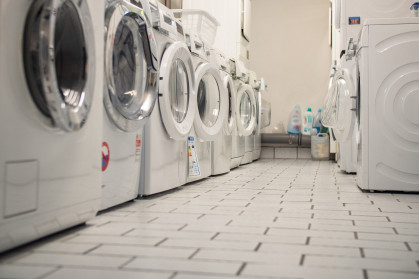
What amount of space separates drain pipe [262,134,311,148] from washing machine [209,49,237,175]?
7.02ft

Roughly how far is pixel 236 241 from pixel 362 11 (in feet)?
10.7

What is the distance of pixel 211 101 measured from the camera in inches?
143

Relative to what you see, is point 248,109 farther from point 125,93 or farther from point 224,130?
point 125,93

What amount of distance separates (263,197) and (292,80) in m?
4.33

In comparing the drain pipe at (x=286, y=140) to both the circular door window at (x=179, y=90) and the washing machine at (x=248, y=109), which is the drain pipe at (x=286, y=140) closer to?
the washing machine at (x=248, y=109)

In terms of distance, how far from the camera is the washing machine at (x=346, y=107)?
10.2ft

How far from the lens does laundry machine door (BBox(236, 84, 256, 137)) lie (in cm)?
456

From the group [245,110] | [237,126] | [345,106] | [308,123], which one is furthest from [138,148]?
[308,123]

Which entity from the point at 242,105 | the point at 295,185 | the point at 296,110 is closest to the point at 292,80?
the point at 296,110

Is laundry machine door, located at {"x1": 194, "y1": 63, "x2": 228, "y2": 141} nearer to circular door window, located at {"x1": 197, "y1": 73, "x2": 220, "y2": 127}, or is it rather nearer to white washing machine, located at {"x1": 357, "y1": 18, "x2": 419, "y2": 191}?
circular door window, located at {"x1": 197, "y1": 73, "x2": 220, "y2": 127}

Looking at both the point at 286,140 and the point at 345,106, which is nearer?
the point at 345,106

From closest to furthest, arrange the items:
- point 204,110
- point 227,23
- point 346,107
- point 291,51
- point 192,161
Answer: point 192,161 → point 346,107 → point 204,110 → point 227,23 → point 291,51

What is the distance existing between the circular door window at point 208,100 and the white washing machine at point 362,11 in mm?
1317

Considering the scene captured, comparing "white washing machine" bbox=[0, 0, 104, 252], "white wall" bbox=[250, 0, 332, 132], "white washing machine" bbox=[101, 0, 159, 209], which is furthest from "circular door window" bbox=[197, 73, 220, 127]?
"white wall" bbox=[250, 0, 332, 132]
